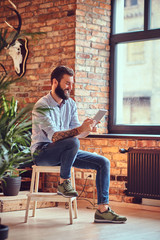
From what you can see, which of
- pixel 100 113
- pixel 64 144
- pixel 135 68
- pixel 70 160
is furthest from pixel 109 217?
pixel 135 68

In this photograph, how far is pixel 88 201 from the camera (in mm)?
5258

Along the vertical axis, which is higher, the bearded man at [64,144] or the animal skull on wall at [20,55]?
the animal skull on wall at [20,55]

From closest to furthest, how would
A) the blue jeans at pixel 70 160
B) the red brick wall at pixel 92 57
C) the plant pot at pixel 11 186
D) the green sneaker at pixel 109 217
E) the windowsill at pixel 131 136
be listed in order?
the blue jeans at pixel 70 160 < the green sneaker at pixel 109 217 < the plant pot at pixel 11 186 < the windowsill at pixel 131 136 < the red brick wall at pixel 92 57

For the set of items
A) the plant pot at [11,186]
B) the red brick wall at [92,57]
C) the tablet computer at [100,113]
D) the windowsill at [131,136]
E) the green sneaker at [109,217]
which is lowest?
the green sneaker at [109,217]

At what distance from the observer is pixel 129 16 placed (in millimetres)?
5488

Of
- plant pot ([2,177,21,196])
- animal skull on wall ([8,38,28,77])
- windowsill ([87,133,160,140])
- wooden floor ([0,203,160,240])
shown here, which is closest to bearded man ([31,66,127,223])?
wooden floor ([0,203,160,240])

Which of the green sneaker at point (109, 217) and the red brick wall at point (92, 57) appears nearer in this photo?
the green sneaker at point (109, 217)

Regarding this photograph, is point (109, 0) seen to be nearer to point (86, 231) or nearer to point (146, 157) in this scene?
point (146, 157)

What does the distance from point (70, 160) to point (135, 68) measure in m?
1.97

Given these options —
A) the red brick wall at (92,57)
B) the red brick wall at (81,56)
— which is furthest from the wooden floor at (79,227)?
the red brick wall at (92,57)

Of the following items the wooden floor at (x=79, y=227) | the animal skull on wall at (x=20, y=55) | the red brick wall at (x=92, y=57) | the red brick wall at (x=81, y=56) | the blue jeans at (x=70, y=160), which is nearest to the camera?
the wooden floor at (x=79, y=227)

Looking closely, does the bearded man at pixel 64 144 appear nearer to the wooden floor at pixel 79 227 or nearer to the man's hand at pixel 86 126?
the man's hand at pixel 86 126

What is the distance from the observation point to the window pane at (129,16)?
5.38 m

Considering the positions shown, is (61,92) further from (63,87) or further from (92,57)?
(92,57)
